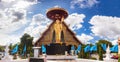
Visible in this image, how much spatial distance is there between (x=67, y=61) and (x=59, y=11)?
16376mm

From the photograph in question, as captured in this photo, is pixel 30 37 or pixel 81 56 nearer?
pixel 81 56

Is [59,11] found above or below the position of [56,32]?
above

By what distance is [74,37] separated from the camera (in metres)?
50.2

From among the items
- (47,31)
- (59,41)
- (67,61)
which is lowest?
(67,61)

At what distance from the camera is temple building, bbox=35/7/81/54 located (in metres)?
35.4

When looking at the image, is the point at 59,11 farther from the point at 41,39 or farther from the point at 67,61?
the point at 67,61

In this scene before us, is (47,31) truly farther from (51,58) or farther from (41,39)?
(51,58)

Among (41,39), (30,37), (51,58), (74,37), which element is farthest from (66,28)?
(51,58)

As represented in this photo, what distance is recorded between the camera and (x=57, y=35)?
121ft

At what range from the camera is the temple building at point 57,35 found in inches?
1395

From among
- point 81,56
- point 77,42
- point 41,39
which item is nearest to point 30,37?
point 41,39

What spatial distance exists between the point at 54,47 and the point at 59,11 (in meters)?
9.81

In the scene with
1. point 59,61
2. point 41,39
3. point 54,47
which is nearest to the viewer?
point 59,61

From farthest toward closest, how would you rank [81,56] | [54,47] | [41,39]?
[41,39] < [81,56] < [54,47]
